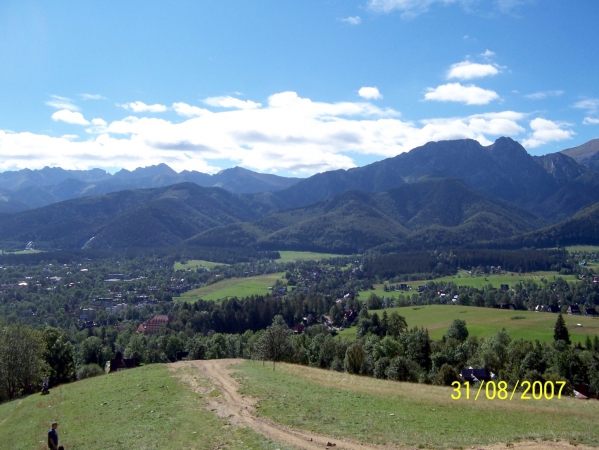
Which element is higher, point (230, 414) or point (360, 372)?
point (230, 414)

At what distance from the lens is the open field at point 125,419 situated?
2022 cm

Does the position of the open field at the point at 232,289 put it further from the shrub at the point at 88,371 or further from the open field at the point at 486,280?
the shrub at the point at 88,371

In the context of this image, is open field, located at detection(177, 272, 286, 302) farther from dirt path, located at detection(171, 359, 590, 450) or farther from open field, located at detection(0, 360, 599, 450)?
dirt path, located at detection(171, 359, 590, 450)

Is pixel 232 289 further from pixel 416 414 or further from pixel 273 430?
pixel 273 430

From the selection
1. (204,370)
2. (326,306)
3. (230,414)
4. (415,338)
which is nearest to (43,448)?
(230,414)

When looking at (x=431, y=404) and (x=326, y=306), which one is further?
(x=326, y=306)

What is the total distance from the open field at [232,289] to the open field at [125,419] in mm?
112294

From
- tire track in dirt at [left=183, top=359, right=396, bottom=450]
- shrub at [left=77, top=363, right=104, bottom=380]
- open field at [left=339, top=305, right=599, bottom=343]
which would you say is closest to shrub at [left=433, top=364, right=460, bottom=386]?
tire track in dirt at [left=183, top=359, right=396, bottom=450]

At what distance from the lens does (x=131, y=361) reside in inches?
2734

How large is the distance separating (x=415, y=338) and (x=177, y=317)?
222 feet

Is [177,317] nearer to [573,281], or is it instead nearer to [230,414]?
[230,414]

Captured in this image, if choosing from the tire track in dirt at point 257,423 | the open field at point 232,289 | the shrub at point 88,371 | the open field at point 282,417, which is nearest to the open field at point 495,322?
the shrub at point 88,371

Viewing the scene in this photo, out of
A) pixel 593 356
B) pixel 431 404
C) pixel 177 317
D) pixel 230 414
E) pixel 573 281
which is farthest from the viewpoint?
pixel 573 281

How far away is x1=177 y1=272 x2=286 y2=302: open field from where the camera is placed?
151875 mm
